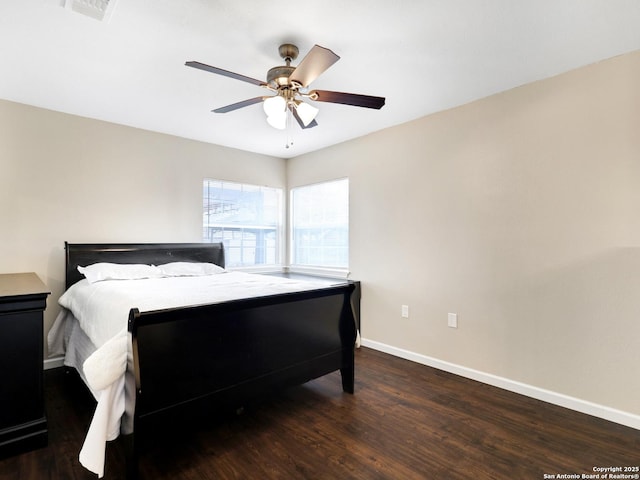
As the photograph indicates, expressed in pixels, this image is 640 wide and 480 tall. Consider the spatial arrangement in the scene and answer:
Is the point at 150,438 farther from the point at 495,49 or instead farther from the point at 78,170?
the point at 495,49

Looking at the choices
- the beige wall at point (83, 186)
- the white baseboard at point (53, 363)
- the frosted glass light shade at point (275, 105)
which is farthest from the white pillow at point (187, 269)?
the frosted glass light shade at point (275, 105)

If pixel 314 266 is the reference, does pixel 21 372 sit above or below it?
below

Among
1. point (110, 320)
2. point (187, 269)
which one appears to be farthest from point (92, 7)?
point (187, 269)

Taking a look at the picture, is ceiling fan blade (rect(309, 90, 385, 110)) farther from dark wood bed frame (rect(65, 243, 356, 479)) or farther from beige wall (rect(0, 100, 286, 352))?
beige wall (rect(0, 100, 286, 352))

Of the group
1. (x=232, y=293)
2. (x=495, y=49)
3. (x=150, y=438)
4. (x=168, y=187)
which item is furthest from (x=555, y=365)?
(x=168, y=187)

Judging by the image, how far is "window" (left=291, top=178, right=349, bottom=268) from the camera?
429 centimetres

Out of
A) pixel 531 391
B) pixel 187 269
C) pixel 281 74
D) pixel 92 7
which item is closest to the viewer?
pixel 92 7

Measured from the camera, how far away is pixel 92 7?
1.78m

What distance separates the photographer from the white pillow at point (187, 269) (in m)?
3.48

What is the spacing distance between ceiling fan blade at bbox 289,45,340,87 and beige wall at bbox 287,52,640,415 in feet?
5.75

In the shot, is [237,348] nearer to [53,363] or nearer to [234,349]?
[234,349]

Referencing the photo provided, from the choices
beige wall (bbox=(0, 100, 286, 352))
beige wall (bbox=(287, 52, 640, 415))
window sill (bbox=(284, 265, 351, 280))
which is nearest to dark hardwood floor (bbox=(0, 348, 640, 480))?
beige wall (bbox=(287, 52, 640, 415))

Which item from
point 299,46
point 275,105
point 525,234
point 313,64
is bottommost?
point 525,234

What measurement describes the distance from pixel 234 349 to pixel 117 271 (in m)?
1.73
